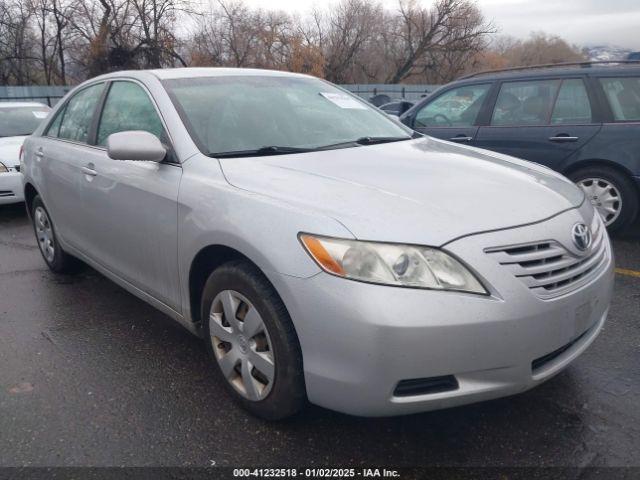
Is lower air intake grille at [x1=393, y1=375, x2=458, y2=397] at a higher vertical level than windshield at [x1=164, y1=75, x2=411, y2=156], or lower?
lower

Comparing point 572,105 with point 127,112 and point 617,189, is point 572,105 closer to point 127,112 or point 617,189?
point 617,189

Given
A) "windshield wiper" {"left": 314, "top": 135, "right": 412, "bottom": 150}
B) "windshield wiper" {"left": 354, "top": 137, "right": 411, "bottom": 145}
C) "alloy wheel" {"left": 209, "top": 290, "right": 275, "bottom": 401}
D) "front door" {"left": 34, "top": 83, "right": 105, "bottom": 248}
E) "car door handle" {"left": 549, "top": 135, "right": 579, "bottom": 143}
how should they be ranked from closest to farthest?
"alloy wheel" {"left": 209, "top": 290, "right": 275, "bottom": 401}
"windshield wiper" {"left": 314, "top": 135, "right": 412, "bottom": 150}
"windshield wiper" {"left": 354, "top": 137, "right": 411, "bottom": 145}
"front door" {"left": 34, "top": 83, "right": 105, "bottom": 248}
"car door handle" {"left": 549, "top": 135, "right": 579, "bottom": 143}

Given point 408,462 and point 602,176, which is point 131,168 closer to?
point 408,462

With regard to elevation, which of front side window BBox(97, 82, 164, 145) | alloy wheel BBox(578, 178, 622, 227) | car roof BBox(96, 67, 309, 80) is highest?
car roof BBox(96, 67, 309, 80)

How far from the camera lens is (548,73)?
18.0 feet

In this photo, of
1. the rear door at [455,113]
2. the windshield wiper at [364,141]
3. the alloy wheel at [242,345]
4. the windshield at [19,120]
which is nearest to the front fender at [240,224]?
the alloy wheel at [242,345]

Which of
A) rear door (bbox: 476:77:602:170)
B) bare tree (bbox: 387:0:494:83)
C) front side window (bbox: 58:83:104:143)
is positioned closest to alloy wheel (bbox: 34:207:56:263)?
front side window (bbox: 58:83:104:143)

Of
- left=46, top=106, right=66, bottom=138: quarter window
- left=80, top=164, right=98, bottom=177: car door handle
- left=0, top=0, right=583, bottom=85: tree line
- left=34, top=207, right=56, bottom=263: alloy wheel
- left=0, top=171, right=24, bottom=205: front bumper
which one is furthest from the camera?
left=0, top=0, right=583, bottom=85: tree line

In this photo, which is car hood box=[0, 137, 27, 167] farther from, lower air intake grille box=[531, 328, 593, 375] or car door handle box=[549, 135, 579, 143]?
lower air intake grille box=[531, 328, 593, 375]

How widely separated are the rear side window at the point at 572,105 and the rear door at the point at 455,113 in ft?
2.59

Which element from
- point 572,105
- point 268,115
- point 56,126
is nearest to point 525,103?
point 572,105

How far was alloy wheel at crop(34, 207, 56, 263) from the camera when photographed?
14.6 ft

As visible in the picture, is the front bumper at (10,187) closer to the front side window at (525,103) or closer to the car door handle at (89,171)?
the car door handle at (89,171)

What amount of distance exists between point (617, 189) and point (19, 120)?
8.28m
